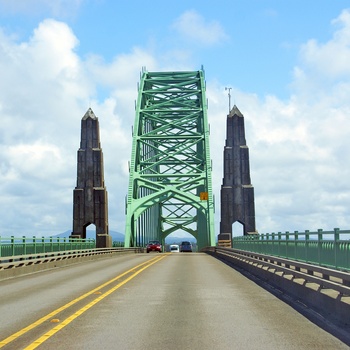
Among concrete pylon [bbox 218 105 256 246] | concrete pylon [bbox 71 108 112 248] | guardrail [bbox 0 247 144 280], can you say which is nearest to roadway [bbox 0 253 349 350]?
guardrail [bbox 0 247 144 280]

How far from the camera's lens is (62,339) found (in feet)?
31.2

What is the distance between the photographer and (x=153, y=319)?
1176cm

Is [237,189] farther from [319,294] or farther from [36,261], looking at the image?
[319,294]

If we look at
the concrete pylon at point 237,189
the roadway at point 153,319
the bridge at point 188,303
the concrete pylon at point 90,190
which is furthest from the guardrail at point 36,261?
the concrete pylon at point 237,189

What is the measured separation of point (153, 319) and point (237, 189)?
7361cm

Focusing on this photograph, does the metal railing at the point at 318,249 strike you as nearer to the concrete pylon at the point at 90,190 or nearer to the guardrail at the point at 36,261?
the guardrail at the point at 36,261

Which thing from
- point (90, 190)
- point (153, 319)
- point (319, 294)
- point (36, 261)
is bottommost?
point (153, 319)

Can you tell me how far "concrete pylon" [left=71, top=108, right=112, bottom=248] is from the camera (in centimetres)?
8119

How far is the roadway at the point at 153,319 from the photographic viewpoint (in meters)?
9.21

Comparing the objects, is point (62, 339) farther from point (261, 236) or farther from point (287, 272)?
point (261, 236)

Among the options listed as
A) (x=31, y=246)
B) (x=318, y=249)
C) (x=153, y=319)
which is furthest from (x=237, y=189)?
(x=153, y=319)

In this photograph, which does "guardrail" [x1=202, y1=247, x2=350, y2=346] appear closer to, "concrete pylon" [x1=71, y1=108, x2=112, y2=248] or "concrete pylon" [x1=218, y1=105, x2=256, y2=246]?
"concrete pylon" [x1=71, y1=108, x2=112, y2=248]

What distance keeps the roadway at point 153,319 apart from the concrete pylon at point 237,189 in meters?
66.0

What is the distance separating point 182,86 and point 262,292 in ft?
272
